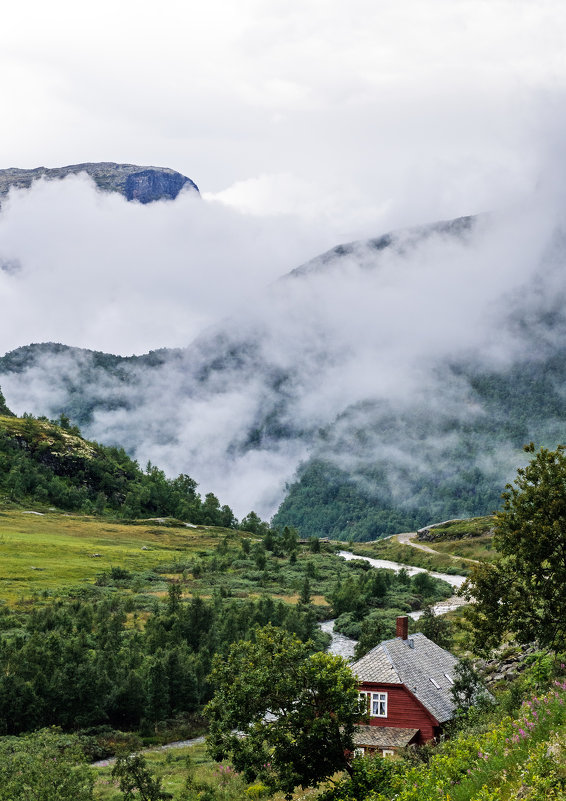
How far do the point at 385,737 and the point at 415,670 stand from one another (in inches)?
244

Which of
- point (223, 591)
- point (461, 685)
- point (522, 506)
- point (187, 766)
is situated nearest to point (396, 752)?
point (461, 685)

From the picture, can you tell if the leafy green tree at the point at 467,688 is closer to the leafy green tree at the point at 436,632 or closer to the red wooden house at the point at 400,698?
the red wooden house at the point at 400,698

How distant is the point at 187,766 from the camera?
48281 millimetres

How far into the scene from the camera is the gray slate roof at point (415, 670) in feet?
156

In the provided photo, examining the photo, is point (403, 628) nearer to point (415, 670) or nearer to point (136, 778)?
point (415, 670)

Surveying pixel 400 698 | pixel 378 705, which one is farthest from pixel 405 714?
pixel 378 705

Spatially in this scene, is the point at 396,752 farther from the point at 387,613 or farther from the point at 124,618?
the point at 387,613

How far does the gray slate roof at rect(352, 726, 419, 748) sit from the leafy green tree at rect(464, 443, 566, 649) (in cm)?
1877

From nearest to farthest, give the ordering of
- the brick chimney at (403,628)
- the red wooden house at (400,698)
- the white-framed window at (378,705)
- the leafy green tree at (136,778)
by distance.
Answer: the leafy green tree at (136,778) < the red wooden house at (400,698) < the white-framed window at (378,705) < the brick chimney at (403,628)

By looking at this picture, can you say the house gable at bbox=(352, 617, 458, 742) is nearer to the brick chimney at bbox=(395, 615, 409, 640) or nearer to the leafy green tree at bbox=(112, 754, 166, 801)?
the brick chimney at bbox=(395, 615, 409, 640)

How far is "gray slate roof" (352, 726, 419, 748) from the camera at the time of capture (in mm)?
44812

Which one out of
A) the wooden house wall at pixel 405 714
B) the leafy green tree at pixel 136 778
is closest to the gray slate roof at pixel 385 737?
the wooden house wall at pixel 405 714

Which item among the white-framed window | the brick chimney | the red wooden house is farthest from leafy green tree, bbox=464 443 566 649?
the brick chimney

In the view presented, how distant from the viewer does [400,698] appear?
47469mm
